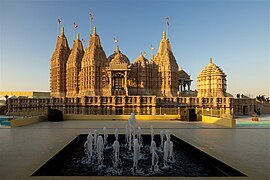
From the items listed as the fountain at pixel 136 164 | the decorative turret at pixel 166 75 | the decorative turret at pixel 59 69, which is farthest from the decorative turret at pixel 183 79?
the fountain at pixel 136 164

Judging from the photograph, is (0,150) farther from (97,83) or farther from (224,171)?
(97,83)

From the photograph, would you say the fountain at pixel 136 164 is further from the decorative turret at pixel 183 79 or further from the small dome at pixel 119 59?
the decorative turret at pixel 183 79

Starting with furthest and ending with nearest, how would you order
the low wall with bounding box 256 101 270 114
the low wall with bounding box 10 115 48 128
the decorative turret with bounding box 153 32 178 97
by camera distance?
the decorative turret with bounding box 153 32 178 97, the low wall with bounding box 256 101 270 114, the low wall with bounding box 10 115 48 128

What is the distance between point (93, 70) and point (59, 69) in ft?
55.9

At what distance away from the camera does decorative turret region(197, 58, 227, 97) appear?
4689cm

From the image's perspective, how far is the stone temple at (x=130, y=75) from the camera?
47031mm

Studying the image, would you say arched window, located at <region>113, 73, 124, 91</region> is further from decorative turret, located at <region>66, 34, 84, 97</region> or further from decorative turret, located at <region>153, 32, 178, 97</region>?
decorative turret, located at <region>66, 34, 84, 97</region>

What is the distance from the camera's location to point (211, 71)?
48.8 m

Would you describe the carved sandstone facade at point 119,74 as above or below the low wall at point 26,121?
above

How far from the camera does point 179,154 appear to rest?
30.2 ft

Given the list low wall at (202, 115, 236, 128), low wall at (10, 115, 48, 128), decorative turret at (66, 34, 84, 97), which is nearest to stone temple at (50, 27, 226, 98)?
decorative turret at (66, 34, 84, 97)

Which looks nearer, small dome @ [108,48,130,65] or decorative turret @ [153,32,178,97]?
small dome @ [108,48,130,65]

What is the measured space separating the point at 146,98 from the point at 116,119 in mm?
14301

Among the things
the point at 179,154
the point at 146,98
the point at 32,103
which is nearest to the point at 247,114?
the point at 146,98
